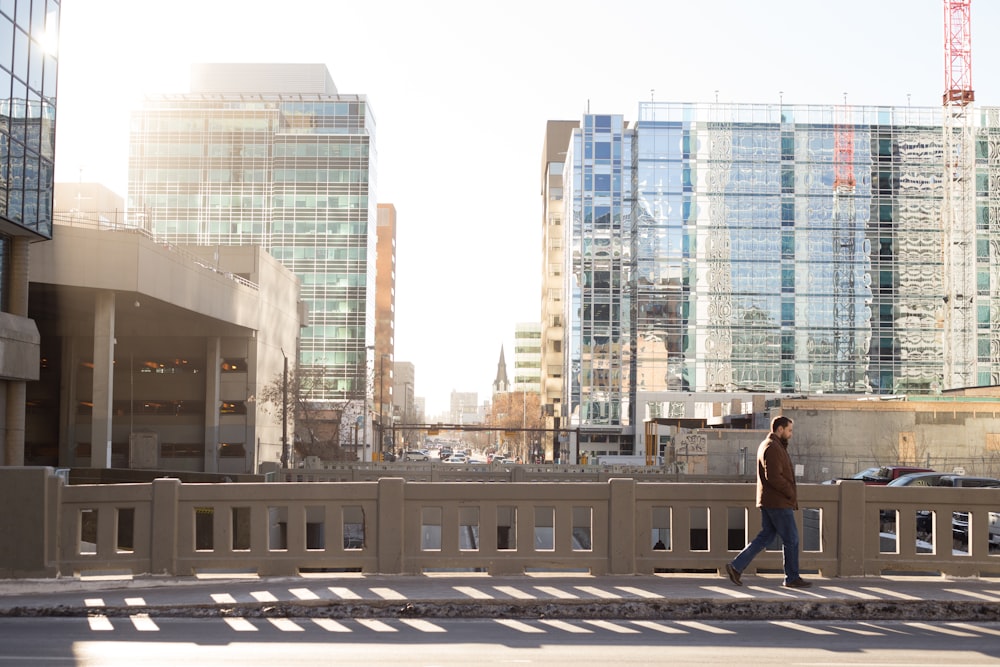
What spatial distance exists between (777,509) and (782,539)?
379mm

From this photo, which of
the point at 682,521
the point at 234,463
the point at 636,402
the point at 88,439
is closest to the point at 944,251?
the point at 636,402

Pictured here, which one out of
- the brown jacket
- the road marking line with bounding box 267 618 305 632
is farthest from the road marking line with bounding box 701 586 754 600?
the road marking line with bounding box 267 618 305 632

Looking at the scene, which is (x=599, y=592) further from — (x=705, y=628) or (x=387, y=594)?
(x=387, y=594)

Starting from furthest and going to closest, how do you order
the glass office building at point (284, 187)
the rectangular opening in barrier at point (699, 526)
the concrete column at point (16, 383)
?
1. the glass office building at point (284, 187)
2. the concrete column at point (16, 383)
3. the rectangular opening in barrier at point (699, 526)

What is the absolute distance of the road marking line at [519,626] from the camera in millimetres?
10891

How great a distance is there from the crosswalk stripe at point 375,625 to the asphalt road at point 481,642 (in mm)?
10

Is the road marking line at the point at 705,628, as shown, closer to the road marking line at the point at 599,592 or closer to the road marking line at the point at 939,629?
the road marking line at the point at 599,592

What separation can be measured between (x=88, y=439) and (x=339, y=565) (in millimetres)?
60805

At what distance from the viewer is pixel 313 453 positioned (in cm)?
7900

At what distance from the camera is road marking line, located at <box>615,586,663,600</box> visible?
39.4 feet

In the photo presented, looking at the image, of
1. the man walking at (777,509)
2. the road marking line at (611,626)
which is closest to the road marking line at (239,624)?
the road marking line at (611,626)

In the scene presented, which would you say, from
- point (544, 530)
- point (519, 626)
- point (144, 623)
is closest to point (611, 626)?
point (519, 626)

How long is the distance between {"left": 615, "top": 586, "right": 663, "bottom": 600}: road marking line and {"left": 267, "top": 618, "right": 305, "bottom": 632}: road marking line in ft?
12.5

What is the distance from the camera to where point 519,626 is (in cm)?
1117
